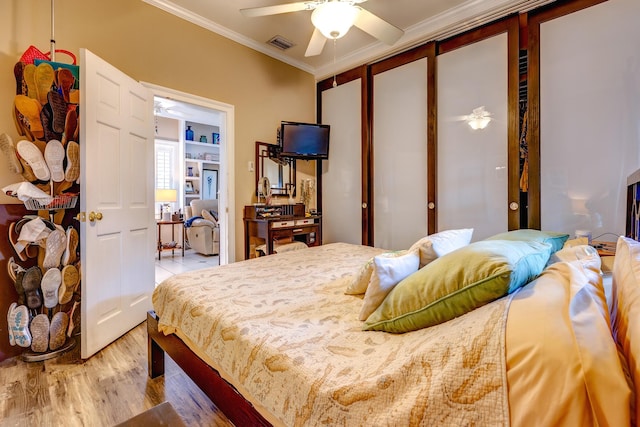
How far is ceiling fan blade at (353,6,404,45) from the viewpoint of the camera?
86.0 inches

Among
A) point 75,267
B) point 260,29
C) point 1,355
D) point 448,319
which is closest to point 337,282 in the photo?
point 448,319

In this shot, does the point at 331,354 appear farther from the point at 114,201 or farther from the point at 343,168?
the point at 343,168

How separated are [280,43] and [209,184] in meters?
4.35

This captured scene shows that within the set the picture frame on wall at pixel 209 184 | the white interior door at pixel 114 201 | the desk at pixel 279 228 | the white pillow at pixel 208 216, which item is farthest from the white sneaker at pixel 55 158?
the picture frame on wall at pixel 209 184

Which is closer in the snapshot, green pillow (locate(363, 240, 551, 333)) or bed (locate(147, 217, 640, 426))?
bed (locate(147, 217, 640, 426))

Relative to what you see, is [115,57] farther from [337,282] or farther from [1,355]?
[337,282]

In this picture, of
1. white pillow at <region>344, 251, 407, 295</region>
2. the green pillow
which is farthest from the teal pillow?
white pillow at <region>344, 251, 407, 295</region>

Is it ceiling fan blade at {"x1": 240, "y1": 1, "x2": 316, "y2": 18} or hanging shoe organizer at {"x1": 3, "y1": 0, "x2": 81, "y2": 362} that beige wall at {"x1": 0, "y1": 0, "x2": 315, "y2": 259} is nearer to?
hanging shoe organizer at {"x1": 3, "y1": 0, "x2": 81, "y2": 362}

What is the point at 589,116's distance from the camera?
244 cm

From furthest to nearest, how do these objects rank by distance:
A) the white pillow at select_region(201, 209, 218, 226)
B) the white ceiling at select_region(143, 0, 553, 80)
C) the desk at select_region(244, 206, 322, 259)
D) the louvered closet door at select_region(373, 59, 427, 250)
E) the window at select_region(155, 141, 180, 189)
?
the window at select_region(155, 141, 180, 189) → the white pillow at select_region(201, 209, 218, 226) → the desk at select_region(244, 206, 322, 259) → the louvered closet door at select_region(373, 59, 427, 250) → the white ceiling at select_region(143, 0, 553, 80)

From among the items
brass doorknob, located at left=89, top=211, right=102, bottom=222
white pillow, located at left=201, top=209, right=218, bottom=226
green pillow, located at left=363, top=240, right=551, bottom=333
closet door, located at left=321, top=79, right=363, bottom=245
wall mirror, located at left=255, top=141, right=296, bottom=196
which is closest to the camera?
green pillow, located at left=363, top=240, right=551, bottom=333

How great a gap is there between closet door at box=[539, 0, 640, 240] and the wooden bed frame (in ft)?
9.34

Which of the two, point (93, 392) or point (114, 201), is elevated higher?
point (114, 201)

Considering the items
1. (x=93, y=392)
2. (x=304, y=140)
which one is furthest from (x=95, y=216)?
(x=304, y=140)
